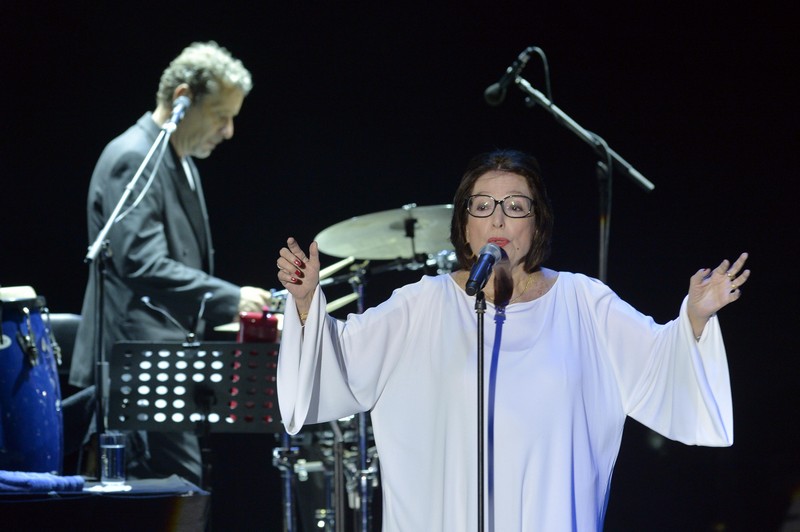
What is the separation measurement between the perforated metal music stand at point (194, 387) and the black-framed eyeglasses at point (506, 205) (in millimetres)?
1399

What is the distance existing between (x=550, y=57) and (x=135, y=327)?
2794mm

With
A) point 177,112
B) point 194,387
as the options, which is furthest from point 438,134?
point 194,387

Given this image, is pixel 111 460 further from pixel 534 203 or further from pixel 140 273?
pixel 534 203

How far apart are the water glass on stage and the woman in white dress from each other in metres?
1.30

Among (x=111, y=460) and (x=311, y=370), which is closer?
(x=311, y=370)

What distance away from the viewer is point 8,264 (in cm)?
573

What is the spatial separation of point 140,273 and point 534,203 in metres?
2.44

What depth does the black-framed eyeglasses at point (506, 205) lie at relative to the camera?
2.96 m

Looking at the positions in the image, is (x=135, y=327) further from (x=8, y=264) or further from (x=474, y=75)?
(x=474, y=75)

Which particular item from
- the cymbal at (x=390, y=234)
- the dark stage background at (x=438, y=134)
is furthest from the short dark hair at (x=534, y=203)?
the dark stage background at (x=438, y=134)

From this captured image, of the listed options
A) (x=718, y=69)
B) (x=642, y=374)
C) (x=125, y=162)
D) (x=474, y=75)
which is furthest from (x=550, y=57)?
(x=642, y=374)

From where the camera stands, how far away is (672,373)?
9.23 feet

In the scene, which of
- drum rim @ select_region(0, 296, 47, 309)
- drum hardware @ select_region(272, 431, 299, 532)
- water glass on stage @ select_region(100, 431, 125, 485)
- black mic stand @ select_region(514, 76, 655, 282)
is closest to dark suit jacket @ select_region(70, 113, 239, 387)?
drum rim @ select_region(0, 296, 47, 309)

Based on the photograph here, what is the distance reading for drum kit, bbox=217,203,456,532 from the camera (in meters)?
4.58
